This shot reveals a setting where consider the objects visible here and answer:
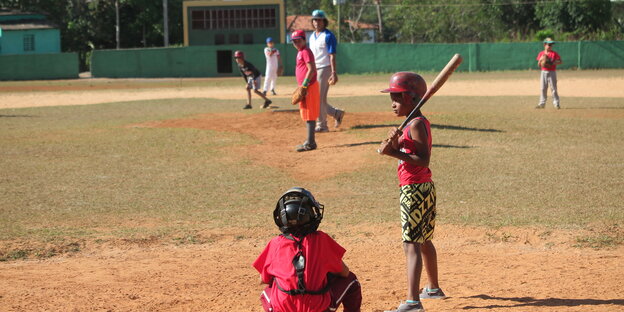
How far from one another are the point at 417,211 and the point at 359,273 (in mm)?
1650

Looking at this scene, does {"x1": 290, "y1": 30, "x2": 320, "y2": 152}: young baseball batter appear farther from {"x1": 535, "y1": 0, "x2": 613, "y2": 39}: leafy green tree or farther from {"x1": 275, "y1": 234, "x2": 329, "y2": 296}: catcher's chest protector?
{"x1": 535, "y1": 0, "x2": 613, "y2": 39}: leafy green tree

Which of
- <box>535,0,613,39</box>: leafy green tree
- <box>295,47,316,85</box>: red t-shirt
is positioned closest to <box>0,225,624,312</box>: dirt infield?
<box>295,47,316,85</box>: red t-shirt

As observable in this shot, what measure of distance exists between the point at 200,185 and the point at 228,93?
2002 centimetres

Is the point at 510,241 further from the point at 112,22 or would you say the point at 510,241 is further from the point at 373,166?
the point at 112,22

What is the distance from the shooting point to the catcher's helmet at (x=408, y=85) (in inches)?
210

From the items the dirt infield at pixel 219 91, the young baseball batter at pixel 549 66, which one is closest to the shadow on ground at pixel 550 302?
the young baseball batter at pixel 549 66

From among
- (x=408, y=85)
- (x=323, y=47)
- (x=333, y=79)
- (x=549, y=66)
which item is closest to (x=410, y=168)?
(x=408, y=85)

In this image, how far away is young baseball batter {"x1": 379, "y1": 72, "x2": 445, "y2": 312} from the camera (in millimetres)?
5324

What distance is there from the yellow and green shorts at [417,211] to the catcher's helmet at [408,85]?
0.68 m

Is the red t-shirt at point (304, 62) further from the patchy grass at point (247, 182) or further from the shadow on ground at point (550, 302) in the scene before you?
the shadow on ground at point (550, 302)

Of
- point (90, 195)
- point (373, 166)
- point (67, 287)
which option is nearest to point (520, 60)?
point (373, 166)

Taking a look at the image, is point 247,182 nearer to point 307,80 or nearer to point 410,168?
point 307,80

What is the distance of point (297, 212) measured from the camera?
406cm

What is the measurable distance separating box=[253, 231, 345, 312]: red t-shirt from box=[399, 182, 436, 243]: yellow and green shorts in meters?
1.28
